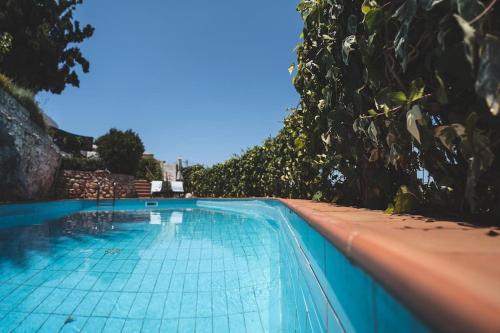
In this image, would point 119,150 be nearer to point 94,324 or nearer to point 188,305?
point 188,305

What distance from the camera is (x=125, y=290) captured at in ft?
11.1

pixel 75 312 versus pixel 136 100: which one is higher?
pixel 136 100

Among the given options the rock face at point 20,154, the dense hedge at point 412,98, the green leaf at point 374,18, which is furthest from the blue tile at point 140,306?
the rock face at point 20,154

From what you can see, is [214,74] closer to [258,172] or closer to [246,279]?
[258,172]

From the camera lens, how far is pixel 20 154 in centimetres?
1008

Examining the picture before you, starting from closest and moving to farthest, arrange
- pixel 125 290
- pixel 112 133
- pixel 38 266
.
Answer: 1. pixel 125 290
2. pixel 38 266
3. pixel 112 133

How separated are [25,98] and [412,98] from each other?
43.3 feet

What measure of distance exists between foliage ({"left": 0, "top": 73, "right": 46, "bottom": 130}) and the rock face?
0.37 m

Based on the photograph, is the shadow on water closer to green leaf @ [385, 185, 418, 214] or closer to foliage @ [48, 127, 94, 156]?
green leaf @ [385, 185, 418, 214]

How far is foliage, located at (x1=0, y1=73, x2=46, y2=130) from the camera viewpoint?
10148 mm

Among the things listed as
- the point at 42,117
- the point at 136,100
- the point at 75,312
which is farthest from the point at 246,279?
the point at 136,100

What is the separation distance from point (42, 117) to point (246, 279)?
12.3m

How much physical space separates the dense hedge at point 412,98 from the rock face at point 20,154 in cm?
950

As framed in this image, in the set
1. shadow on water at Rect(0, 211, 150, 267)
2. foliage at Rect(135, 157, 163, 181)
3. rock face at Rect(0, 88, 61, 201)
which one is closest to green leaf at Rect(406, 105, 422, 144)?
shadow on water at Rect(0, 211, 150, 267)
